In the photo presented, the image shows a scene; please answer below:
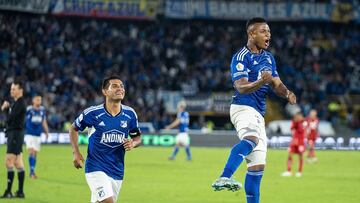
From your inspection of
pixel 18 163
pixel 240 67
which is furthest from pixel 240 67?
pixel 18 163

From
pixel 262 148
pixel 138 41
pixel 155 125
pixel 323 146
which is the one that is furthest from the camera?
pixel 138 41

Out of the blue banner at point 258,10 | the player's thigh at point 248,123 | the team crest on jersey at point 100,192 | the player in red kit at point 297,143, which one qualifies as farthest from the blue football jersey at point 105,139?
the blue banner at point 258,10

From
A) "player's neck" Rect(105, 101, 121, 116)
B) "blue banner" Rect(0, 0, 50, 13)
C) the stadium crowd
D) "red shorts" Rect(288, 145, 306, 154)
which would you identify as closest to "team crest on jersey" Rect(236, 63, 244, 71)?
"player's neck" Rect(105, 101, 121, 116)

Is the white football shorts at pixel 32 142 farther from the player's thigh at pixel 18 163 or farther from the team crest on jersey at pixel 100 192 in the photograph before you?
the team crest on jersey at pixel 100 192

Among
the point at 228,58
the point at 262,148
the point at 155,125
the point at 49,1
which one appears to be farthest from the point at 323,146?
the point at 262,148

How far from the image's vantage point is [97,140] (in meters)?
11.0

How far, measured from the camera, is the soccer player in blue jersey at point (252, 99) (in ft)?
36.7

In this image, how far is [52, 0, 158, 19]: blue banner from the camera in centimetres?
4659

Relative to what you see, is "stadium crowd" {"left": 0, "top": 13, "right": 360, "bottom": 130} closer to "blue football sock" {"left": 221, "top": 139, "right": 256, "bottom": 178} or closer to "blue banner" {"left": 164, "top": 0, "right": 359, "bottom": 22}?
"blue banner" {"left": 164, "top": 0, "right": 359, "bottom": 22}

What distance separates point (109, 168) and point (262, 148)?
2.22 metres

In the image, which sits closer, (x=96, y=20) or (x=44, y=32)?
(x=44, y=32)

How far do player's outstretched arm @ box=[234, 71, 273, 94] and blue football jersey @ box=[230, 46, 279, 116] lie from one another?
0.27 ft

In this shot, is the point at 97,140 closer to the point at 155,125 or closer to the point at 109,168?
the point at 109,168

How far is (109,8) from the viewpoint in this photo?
1885 inches
